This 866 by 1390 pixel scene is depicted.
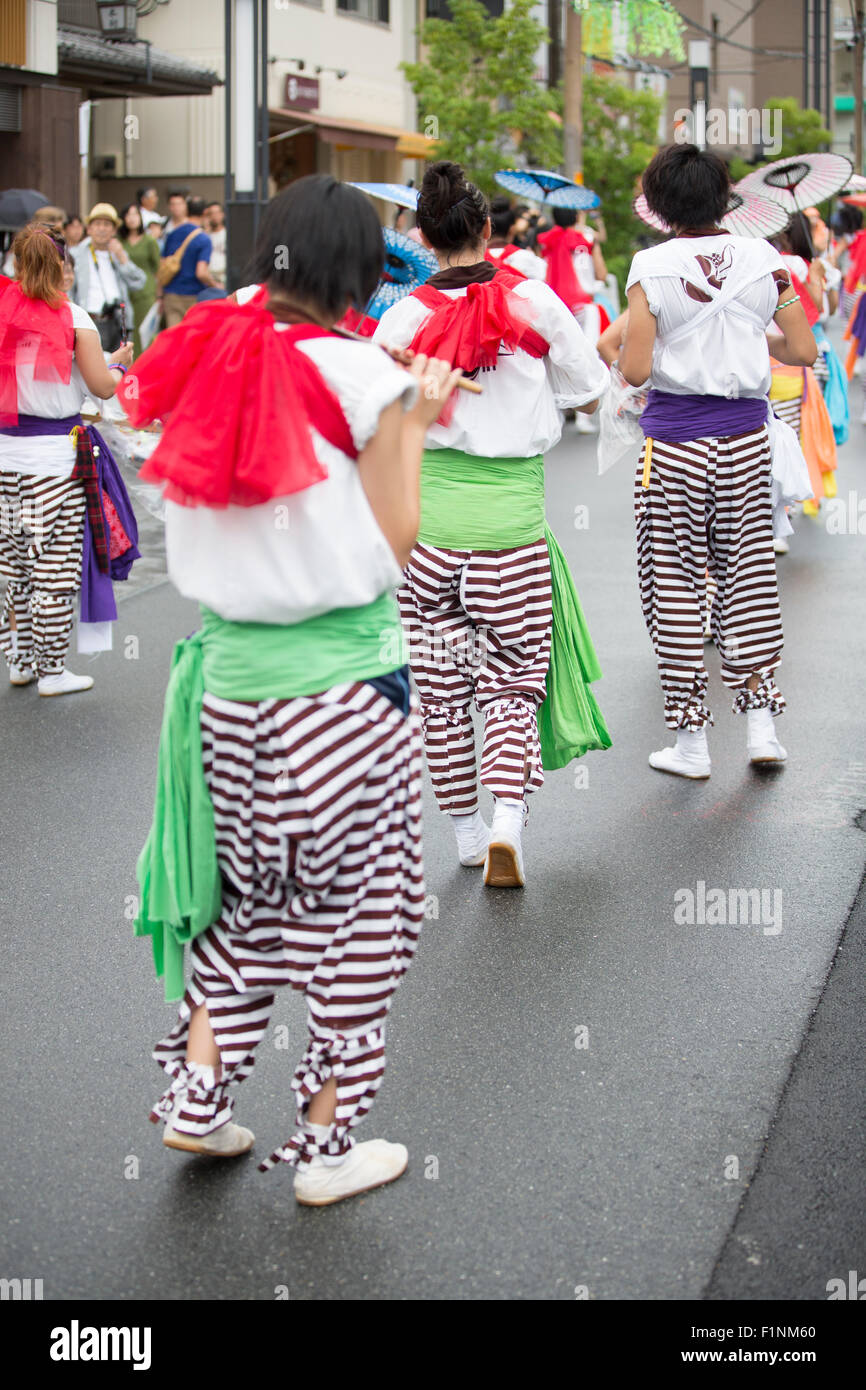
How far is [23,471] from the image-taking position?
6949mm

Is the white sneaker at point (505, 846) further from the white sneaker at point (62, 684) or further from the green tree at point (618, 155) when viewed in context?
the green tree at point (618, 155)

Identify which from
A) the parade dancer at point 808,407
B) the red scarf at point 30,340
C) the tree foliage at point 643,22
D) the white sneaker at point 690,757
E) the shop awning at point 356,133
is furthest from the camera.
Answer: the shop awning at point 356,133

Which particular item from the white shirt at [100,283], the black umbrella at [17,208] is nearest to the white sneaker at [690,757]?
the black umbrella at [17,208]

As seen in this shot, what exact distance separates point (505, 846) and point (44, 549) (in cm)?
318

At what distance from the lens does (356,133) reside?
30188 mm

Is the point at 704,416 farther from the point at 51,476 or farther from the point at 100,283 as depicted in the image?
the point at 100,283

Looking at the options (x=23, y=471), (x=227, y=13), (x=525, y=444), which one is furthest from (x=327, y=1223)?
(x=227, y=13)

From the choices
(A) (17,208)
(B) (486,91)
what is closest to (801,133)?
(B) (486,91)

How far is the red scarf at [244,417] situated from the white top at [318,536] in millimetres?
36

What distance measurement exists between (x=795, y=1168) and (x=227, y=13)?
1313 centimetres

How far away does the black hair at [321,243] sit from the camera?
279cm

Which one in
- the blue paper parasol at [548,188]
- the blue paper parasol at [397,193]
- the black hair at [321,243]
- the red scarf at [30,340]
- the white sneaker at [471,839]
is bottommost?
the white sneaker at [471,839]

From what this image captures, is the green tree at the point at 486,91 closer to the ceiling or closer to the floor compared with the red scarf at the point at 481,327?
closer to the ceiling

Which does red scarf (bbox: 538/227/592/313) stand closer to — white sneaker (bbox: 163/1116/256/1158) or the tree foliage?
the tree foliage
